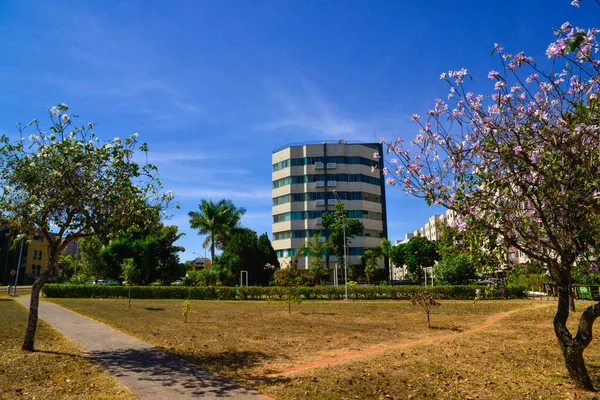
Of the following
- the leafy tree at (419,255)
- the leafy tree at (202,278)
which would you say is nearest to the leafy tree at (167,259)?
the leafy tree at (202,278)

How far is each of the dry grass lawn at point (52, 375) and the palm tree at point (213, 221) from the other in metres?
49.1

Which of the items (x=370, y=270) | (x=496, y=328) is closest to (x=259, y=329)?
(x=496, y=328)

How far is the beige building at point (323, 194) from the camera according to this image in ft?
247

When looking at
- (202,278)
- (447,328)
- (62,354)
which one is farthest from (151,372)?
(202,278)

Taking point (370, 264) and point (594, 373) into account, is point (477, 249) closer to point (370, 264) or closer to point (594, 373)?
point (594, 373)

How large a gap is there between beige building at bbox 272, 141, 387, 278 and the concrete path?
2395 inches

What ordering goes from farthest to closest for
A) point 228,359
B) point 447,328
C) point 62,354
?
point 447,328 → point 62,354 → point 228,359

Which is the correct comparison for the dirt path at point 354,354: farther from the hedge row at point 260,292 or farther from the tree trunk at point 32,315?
the hedge row at point 260,292

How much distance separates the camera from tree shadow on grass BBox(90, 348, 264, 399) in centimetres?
806

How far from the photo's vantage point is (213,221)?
62.4 meters

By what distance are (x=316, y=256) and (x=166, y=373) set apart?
193 feet

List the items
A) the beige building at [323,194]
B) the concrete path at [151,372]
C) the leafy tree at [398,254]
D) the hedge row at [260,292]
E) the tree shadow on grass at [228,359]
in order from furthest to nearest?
the beige building at [323,194] < the leafy tree at [398,254] < the hedge row at [260,292] < the tree shadow on grass at [228,359] < the concrete path at [151,372]

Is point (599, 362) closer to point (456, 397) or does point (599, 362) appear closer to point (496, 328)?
point (456, 397)

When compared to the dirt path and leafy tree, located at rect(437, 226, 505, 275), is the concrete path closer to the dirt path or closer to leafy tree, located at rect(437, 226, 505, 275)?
the dirt path
